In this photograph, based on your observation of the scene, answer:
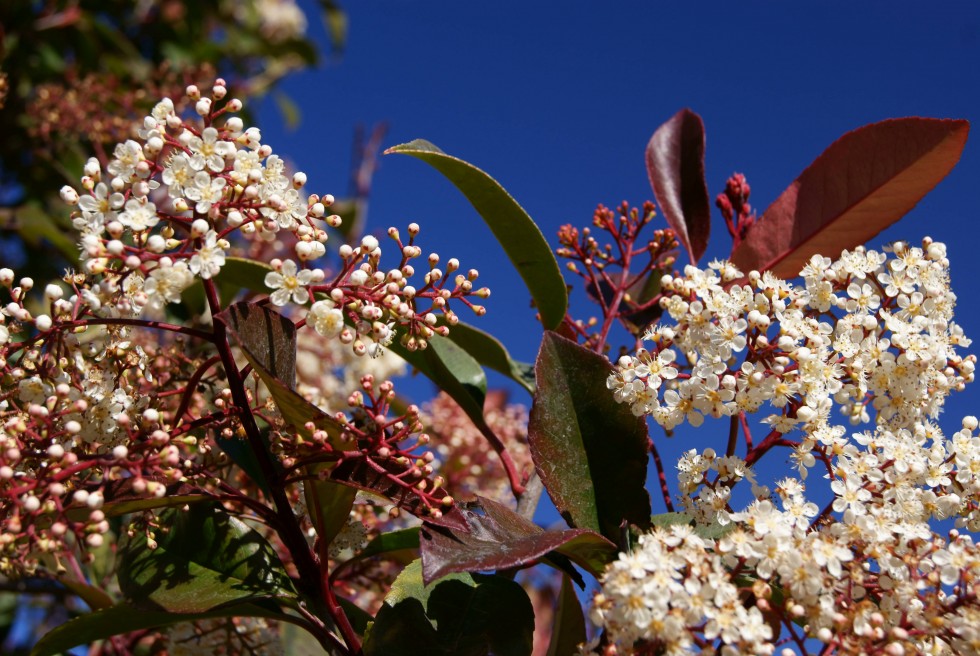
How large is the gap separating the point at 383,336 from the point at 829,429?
2.52 feet

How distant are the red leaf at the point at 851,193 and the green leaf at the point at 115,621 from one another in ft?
4.22

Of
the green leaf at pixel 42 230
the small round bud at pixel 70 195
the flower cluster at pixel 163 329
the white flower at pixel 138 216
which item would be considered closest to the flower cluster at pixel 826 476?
the flower cluster at pixel 163 329

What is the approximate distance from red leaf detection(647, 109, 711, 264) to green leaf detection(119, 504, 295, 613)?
4.19 feet

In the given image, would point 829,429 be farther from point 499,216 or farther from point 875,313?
point 499,216

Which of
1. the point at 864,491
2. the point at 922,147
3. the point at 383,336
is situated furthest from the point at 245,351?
the point at 922,147

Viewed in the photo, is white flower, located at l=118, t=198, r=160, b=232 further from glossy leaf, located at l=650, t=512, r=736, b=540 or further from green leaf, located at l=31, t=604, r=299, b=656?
glossy leaf, located at l=650, t=512, r=736, b=540

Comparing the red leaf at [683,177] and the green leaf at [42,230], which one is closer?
the red leaf at [683,177]

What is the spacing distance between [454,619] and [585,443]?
39 centimetres

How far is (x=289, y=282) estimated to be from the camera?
4.65 feet

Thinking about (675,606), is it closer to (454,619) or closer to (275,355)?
(454,619)

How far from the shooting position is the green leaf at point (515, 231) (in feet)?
5.94

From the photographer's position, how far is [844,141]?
76.7 inches

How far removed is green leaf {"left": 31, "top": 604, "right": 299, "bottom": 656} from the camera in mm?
1556

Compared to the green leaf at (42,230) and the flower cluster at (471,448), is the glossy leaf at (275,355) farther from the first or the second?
the green leaf at (42,230)
